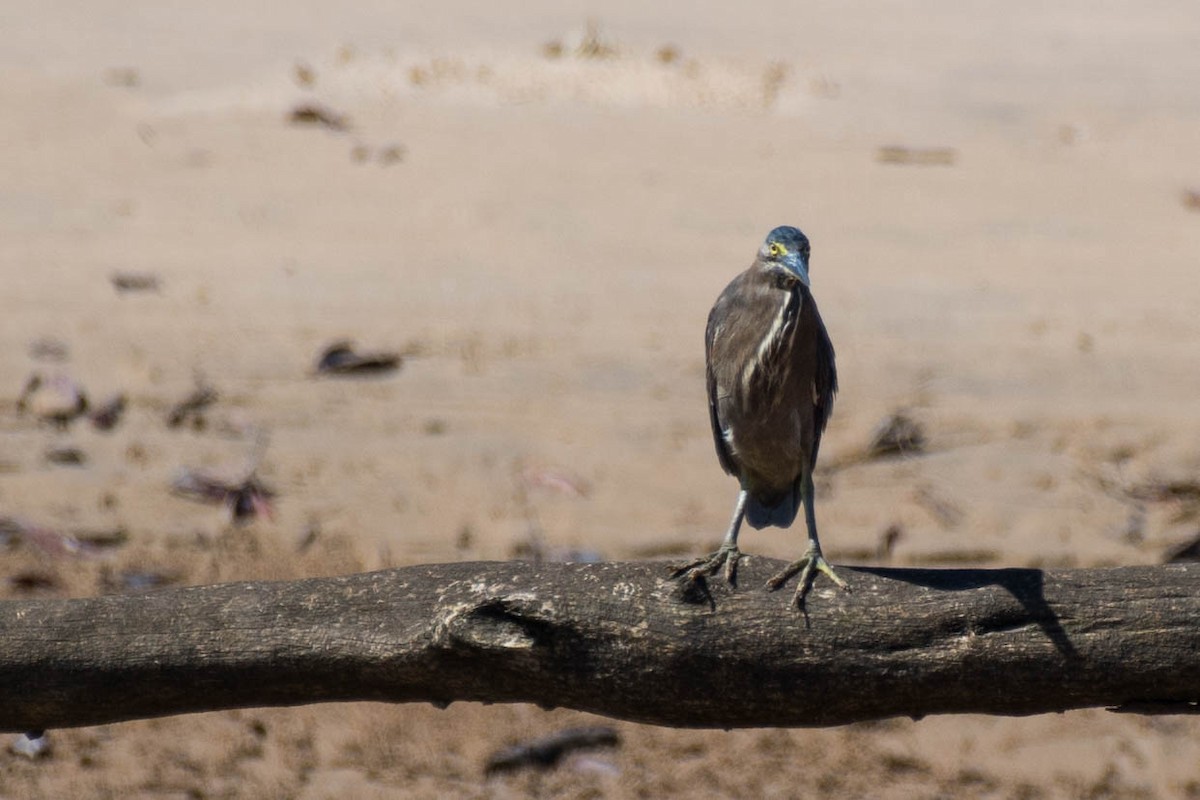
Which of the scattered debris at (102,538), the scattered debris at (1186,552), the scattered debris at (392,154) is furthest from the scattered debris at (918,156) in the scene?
the scattered debris at (102,538)

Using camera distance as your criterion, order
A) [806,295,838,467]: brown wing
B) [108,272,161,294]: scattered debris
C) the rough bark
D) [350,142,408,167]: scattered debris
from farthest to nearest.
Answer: [350,142,408,167]: scattered debris → [108,272,161,294]: scattered debris → [806,295,838,467]: brown wing → the rough bark

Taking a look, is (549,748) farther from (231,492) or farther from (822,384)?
(231,492)

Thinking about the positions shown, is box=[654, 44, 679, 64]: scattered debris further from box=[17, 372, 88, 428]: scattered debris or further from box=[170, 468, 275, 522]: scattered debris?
box=[170, 468, 275, 522]: scattered debris

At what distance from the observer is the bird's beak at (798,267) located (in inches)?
138

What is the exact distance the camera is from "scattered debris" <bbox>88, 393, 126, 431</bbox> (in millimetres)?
6961

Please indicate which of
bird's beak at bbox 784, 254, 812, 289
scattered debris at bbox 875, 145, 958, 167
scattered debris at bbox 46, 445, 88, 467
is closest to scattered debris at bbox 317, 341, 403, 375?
scattered debris at bbox 46, 445, 88, 467

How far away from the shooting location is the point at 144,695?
298cm

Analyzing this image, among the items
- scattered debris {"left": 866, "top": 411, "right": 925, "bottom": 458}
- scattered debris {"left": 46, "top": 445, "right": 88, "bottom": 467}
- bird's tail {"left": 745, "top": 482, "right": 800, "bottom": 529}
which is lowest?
scattered debris {"left": 46, "top": 445, "right": 88, "bottom": 467}

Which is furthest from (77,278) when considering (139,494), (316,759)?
(316,759)

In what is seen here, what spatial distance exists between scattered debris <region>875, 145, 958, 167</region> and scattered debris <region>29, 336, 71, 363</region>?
16.3 ft

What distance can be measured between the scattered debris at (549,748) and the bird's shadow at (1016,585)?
7.63 feet

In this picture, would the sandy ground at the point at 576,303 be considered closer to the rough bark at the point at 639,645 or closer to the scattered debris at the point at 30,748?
the scattered debris at the point at 30,748

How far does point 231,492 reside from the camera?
21.5 ft

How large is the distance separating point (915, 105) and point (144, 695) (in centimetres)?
843
